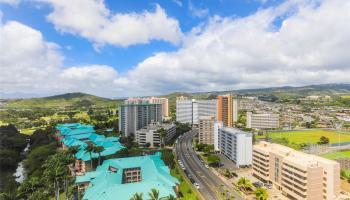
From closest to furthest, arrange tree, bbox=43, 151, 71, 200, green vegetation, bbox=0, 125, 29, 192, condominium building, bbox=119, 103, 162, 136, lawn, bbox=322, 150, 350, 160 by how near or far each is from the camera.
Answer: tree, bbox=43, 151, 71, 200 < green vegetation, bbox=0, 125, 29, 192 < lawn, bbox=322, 150, 350, 160 < condominium building, bbox=119, 103, 162, 136

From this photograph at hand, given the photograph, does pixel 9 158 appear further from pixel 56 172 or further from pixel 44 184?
pixel 56 172

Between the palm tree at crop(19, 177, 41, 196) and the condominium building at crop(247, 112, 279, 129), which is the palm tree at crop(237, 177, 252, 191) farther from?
the condominium building at crop(247, 112, 279, 129)

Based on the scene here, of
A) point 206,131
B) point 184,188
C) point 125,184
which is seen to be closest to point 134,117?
point 206,131

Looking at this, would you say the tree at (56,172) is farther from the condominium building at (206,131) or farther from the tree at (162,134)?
the condominium building at (206,131)

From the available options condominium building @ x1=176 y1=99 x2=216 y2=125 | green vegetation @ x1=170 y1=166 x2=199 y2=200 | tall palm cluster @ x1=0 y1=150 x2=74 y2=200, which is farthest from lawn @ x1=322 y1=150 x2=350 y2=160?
condominium building @ x1=176 y1=99 x2=216 y2=125

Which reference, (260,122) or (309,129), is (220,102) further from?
(309,129)

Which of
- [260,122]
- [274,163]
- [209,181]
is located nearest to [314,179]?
[274,163]

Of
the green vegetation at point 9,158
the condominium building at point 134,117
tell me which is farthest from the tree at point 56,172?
the condominium building at point 134,117
